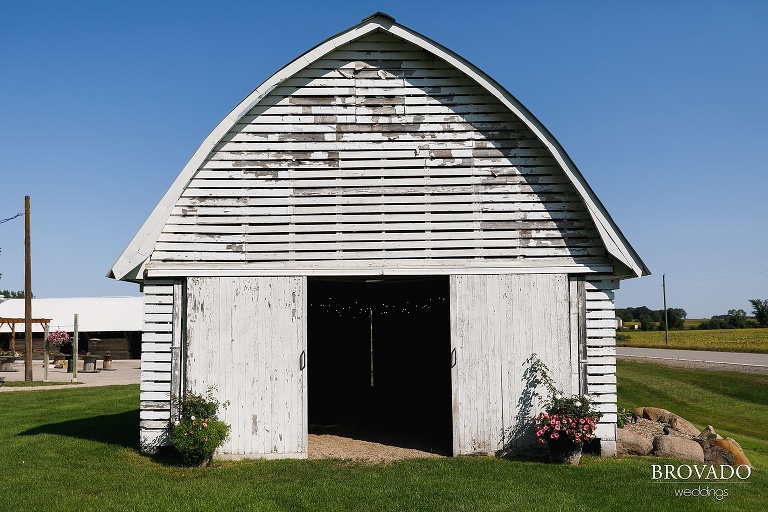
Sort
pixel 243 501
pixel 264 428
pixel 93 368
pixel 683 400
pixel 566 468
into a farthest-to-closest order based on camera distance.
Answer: pixel 93 368
pixel 683 400
pixel 264 428
pixel 566 468
pixel 243 501

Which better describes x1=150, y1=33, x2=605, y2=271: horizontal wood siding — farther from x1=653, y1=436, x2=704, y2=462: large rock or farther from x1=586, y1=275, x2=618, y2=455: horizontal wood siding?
x1=653, y1=436, x2=704, y2=462: large rock

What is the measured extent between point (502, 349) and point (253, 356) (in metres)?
3.82

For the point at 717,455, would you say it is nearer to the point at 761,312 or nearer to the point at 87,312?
the point at 87,312

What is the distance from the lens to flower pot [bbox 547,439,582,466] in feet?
34.2

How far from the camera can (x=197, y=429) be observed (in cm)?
1015

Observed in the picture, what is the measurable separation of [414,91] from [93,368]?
28659 millimetres

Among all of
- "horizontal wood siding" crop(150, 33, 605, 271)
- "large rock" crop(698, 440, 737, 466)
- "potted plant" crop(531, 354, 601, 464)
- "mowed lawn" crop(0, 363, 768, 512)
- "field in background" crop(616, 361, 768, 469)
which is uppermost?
"horizontal wood siding" crop(150, 33, 605, 271)

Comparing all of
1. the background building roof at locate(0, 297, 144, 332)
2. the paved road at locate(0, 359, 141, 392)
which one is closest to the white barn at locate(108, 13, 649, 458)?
the paved road at locate(0, 359, 141, 392)

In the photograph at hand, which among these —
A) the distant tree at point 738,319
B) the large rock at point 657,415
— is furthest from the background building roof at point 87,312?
the distant tree at point 738,319

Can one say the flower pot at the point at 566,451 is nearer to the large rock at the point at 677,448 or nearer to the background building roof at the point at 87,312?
the large rock at the point at 677,448

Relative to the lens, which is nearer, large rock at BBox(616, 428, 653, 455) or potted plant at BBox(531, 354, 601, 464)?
potted plant at BBox(531, 354, 601, 464)

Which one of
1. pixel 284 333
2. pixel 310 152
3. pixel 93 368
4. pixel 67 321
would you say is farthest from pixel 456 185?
pixel 67 321

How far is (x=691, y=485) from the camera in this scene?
30.6 feet

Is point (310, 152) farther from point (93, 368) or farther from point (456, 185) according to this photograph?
point (93, 368)
